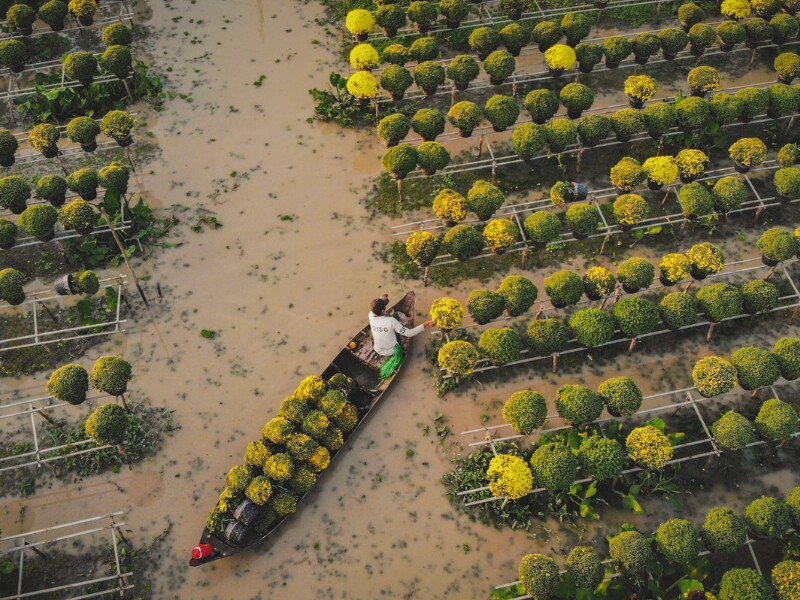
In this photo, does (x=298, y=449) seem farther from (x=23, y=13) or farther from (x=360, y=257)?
(x=23, y=13)

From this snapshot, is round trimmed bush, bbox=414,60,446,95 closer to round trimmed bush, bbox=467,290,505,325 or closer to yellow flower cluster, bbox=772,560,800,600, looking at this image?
round trimmed bush, bbox=467,290,505,325

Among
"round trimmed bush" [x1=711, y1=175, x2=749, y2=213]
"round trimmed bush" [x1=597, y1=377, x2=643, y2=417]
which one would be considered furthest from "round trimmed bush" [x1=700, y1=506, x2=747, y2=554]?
"round trimmed bush" [x1=711, y1=175, x2=749, y2=213]

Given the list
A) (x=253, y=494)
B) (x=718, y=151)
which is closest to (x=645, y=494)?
(x=253, y=494)

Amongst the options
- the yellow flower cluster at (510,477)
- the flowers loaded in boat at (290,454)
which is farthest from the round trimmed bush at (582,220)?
the flowers loaded in boat at (290,454)

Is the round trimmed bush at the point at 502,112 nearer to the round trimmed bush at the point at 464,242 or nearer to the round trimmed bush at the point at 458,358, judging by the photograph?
the round trimmed bush at the point at 464,242

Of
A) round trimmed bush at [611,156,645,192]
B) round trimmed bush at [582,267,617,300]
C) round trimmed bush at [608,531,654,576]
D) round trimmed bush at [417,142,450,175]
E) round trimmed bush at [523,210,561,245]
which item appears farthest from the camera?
round trimmed bush at [417,142,450,175]

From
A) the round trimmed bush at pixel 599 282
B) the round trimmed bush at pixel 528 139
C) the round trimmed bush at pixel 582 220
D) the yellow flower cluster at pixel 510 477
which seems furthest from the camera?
the round trimmed bush at pixel 528 139

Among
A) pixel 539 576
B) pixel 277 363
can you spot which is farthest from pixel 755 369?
pixel 277 363

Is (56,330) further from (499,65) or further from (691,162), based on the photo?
(691,162)
